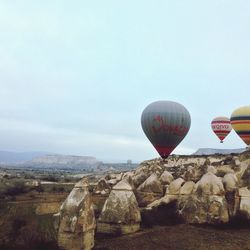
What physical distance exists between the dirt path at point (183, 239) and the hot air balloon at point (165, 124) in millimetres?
12444

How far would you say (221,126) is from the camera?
52.1 meters

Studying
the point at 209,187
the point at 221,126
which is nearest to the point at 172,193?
the point at 209,187

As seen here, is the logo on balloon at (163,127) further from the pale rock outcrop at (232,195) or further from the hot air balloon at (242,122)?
the hot air balloon at (242,122)

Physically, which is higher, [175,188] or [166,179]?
[166,179]

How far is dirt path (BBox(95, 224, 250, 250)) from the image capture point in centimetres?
1573

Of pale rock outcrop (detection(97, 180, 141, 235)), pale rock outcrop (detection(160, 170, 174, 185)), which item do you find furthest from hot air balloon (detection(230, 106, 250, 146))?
pale rock outcrop (detection(97, 180, 141, 235))

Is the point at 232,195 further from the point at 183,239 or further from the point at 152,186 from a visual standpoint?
the point at 152,186

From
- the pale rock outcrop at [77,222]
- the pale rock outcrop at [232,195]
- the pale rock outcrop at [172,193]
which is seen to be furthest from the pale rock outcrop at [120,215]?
the pale rock outcrop at [232,195]

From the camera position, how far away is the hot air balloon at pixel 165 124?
3044cm

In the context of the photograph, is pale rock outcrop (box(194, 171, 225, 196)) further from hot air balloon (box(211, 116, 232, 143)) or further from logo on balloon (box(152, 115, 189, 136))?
hot air balloon (box(211, 116, 232, 143))

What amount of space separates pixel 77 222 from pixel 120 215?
153 inches

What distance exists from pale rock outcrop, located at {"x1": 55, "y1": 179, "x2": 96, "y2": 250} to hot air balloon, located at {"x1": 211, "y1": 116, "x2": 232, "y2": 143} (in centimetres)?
3978

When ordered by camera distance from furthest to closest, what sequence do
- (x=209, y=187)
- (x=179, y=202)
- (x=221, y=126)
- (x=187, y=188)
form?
(x=221, y=126)
(x=187, y=188)
(x=179, y=202)
(x=209, y=187)

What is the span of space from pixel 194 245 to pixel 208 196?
4263 mm
